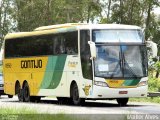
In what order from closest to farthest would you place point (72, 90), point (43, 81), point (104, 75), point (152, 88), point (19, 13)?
point (104, 75), point (72, 90), point (43, 81), point (152, 88), point (19, 13)

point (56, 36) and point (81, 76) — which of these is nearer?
point (81, 76)

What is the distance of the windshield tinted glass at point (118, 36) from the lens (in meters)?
28.1

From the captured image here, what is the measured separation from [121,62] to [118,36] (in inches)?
51.0

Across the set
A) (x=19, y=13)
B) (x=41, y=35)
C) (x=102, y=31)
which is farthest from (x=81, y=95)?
(x=19, y=13)

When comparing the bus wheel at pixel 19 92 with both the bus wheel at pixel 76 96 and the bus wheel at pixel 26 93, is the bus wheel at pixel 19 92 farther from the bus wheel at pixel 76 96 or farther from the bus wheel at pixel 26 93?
the bus wheel at pixel 76 96

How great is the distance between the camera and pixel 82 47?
28.3m

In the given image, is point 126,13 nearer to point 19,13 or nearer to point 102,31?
point 19,13

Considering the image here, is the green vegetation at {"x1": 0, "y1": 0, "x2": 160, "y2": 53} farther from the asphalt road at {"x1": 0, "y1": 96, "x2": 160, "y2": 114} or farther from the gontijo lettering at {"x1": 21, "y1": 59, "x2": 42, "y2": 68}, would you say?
the asphalt road at {"x1": 0, "y1": 96, "x2": 160, "y2": 114}

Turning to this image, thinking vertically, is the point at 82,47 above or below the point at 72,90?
above

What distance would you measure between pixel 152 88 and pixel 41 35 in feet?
39.7

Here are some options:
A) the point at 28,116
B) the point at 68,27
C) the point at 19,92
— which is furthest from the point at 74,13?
the point at 28,116

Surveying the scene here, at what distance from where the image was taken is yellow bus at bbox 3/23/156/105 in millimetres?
27609

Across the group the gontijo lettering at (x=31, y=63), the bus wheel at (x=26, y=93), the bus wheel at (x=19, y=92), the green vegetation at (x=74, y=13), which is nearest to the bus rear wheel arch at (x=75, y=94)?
the gontijo lettering at (x=31, y=63)

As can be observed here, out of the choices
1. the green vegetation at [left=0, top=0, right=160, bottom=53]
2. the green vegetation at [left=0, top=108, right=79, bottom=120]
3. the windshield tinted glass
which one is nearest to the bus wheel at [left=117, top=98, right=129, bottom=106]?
the windshield tinted glass
